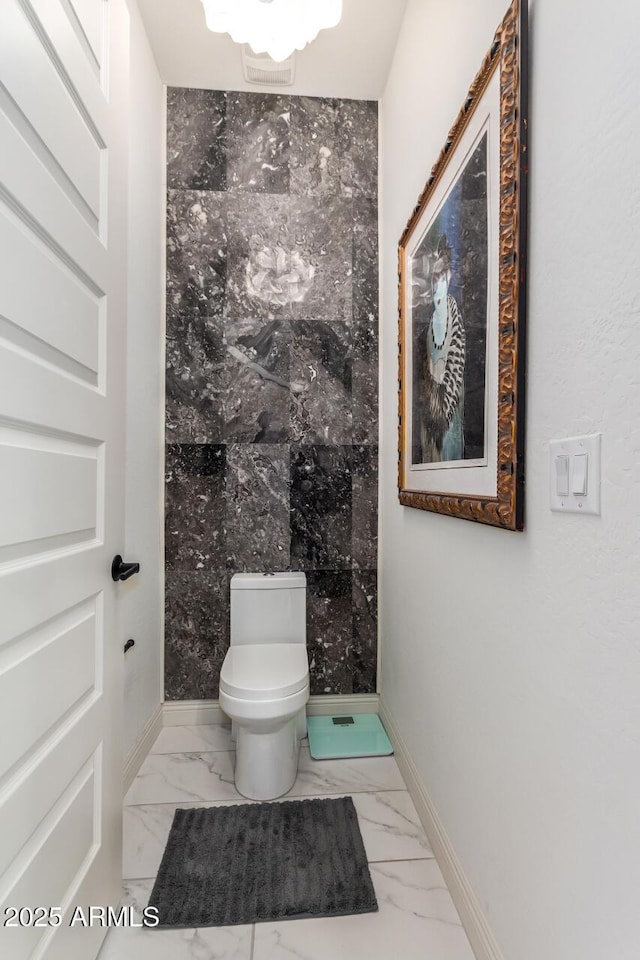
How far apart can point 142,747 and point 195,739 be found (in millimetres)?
257

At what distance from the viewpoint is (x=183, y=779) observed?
188 cm

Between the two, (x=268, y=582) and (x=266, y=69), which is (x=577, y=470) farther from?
(x=266, y=69)

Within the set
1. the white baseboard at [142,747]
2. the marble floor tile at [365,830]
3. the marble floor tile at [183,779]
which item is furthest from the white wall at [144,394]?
the marble floor tile at [365,830]

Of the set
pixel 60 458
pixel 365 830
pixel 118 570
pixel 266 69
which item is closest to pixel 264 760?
pixel 365 830

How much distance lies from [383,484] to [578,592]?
60.9 inches

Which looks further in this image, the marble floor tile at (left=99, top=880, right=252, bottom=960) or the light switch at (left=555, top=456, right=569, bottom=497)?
the marble floor tile at (left=99, top=880, right=252, bottom=960)

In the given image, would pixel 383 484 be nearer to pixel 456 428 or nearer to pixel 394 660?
pixel 394 660

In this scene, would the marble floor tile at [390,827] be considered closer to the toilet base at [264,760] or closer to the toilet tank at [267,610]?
the toilet base at [264,760]

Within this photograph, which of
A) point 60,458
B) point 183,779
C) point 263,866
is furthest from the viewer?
point 183,779

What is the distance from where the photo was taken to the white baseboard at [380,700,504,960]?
113 cm

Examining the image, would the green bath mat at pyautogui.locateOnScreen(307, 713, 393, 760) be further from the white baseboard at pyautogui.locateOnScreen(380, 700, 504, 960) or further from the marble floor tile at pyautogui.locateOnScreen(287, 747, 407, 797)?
the white baseboard at pyautogui.locateOnScreen(380, 700, 504, 960)

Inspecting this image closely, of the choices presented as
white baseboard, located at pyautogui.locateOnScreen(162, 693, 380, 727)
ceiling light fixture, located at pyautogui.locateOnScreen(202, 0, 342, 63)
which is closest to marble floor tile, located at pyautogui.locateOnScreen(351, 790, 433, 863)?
white baseboard, located at pyautogui.locateOnScreen(162, 693, 380, 727)

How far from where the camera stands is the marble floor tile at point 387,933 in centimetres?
120

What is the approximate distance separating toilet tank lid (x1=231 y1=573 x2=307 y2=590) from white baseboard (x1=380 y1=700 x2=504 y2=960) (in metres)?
0.74
